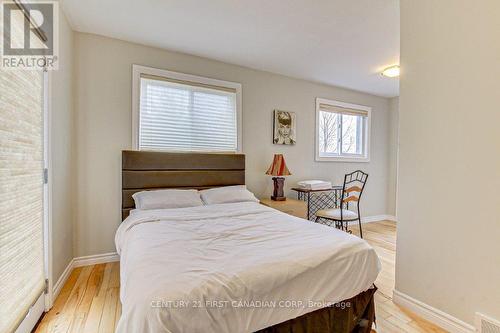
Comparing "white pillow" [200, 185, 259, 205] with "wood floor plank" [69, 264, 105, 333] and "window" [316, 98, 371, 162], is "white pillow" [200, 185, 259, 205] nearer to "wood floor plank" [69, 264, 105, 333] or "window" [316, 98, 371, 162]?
"wood floor plank" [69, 264, 105, 333]

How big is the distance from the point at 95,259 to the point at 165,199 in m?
1.09

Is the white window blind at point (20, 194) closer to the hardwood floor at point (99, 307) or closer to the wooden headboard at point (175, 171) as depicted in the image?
the hardwood floor at point (99, 307)

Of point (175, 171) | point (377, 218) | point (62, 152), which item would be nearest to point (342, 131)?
point (377, 218)

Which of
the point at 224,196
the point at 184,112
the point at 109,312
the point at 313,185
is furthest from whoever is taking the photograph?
the point at 313,185

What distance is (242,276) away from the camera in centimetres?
115

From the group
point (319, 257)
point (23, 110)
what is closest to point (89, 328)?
point (23, 110)

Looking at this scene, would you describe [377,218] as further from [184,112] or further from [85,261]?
[85,261]

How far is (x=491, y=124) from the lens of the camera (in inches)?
60.0

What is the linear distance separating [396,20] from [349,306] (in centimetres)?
249

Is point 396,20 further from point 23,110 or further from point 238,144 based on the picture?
point 23,110

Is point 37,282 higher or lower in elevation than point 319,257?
lower

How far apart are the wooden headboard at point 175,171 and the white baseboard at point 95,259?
1.68 ft

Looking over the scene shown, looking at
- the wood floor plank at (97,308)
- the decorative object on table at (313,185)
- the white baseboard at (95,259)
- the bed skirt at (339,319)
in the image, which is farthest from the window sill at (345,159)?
the wood floor plank at (97,308)

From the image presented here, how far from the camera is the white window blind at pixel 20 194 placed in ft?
4.43
